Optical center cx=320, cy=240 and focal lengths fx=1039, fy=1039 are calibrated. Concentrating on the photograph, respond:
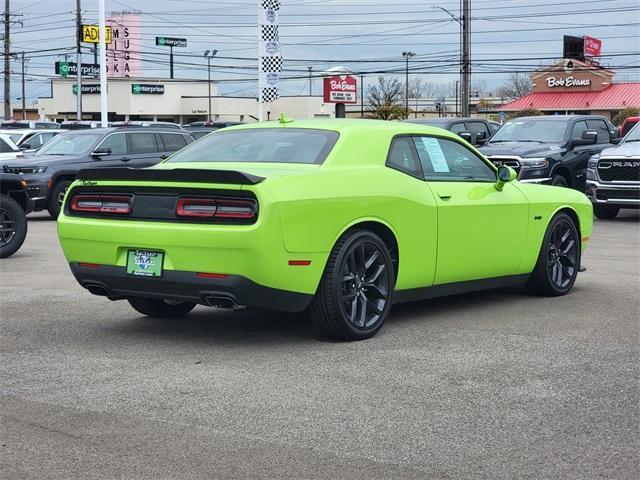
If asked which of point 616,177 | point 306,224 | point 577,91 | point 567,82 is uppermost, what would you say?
point 567,82

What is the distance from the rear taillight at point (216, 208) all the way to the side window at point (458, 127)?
16.0 m

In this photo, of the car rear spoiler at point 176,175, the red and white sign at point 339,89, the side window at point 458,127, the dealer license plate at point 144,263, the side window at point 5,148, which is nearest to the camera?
the car rear spoiler at point 176,175

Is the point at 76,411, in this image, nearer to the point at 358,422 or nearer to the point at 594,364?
the point at 358,422

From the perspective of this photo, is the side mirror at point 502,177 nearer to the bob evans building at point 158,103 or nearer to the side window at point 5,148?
the side window at point 5,148

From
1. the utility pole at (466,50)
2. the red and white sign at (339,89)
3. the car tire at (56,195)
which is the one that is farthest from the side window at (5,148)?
the red and white sign at (339,89)

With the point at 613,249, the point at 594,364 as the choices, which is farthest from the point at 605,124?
the point at 594,364

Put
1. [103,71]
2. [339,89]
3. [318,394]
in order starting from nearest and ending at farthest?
[318,394], [103,71], [339,89]

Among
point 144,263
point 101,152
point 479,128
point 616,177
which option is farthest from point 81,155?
point 144,263

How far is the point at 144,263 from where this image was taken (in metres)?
6.91

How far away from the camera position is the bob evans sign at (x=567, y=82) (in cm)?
7406

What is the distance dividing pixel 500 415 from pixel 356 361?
140 centimetres

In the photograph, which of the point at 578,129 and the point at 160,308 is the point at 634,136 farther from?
the point at 160,308

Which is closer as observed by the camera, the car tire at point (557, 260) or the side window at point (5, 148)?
the car tire at point (557, 260)

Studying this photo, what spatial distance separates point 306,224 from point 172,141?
1511 cm
